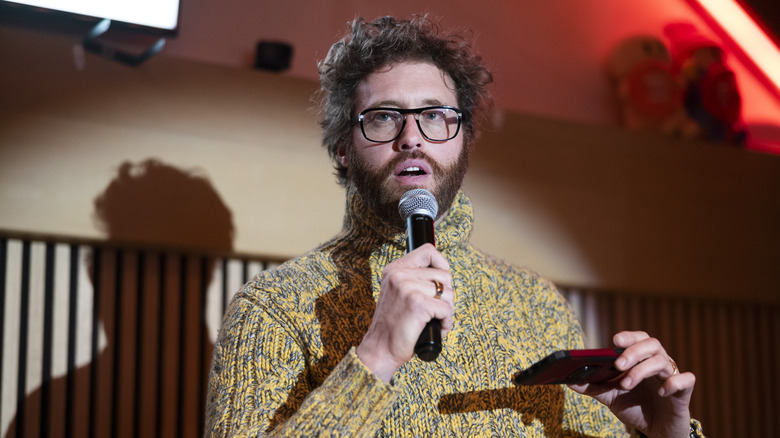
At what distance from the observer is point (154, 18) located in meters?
2.21

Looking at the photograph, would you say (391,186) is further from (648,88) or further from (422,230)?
(648,88)

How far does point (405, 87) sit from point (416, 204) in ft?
1.15

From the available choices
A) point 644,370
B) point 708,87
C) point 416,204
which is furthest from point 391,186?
point 708,87

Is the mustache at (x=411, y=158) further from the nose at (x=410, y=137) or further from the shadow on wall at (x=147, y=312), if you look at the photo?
the shadow on wall at (x=147, y=312)

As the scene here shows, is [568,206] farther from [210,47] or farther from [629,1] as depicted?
[210,47]

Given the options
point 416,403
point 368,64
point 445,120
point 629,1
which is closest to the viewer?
point 416,403

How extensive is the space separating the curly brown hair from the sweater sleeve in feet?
1.52

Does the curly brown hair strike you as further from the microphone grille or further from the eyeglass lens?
the microphone grille

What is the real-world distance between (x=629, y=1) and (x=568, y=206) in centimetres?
95

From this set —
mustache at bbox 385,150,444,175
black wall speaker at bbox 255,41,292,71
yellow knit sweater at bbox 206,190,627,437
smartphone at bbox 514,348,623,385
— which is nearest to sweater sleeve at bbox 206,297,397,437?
yellow knit sweater at bbox 206,190,627,437

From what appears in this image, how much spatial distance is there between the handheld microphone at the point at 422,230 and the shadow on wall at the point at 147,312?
36.8 inches

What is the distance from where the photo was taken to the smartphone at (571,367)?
1227mm

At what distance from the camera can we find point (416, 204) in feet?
4.47

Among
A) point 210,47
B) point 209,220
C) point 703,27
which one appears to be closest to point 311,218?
point 209,220
